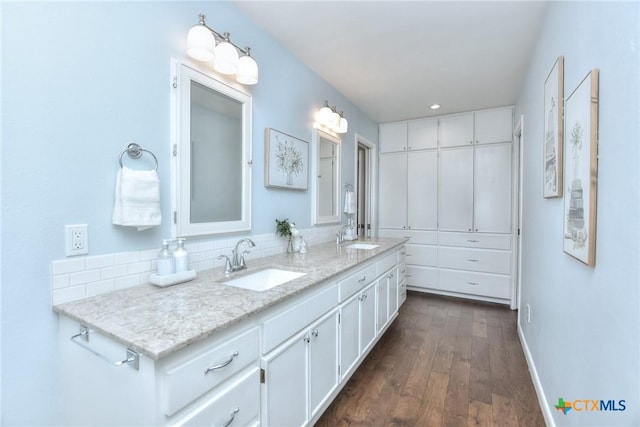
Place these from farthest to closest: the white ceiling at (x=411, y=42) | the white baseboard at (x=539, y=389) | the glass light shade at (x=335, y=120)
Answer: the glass light shade at (x=335, y=120) → the white ceiling at (x=411, y=42) → the white baseboard at (x=539, y=389)

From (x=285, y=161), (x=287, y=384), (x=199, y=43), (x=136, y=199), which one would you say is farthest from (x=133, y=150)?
(x=287, y=384)

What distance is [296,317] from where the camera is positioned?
134 centimetres

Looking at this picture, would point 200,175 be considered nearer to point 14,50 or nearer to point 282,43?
point 14,50

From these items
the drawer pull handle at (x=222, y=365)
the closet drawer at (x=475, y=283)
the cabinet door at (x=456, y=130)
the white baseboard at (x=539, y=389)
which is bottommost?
the white baseboard at (x=539, y=389)

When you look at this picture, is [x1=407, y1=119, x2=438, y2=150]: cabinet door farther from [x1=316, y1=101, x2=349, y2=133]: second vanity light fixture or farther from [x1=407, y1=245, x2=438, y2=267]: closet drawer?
[x1=316, y1=101, x2=349, y2=133]: second vanity light fixture

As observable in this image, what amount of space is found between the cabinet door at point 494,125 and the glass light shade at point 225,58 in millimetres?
3204

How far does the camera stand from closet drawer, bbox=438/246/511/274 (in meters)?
3.61

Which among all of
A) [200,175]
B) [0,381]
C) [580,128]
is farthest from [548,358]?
[0,381]

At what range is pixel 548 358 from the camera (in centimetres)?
166

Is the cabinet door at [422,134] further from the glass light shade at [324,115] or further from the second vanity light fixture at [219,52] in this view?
the second vanity light fixture at [219,52]

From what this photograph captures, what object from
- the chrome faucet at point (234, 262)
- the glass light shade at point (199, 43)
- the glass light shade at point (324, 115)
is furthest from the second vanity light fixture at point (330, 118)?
the chrome faucet at point (234, 262)

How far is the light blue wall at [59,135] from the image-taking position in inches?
39.0

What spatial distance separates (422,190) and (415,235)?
2.05 ft

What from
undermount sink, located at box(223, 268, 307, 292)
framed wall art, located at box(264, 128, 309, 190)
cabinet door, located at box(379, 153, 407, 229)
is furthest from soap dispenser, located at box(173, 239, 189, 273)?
cabinet door, located at box(379, 153, 407, 229)
